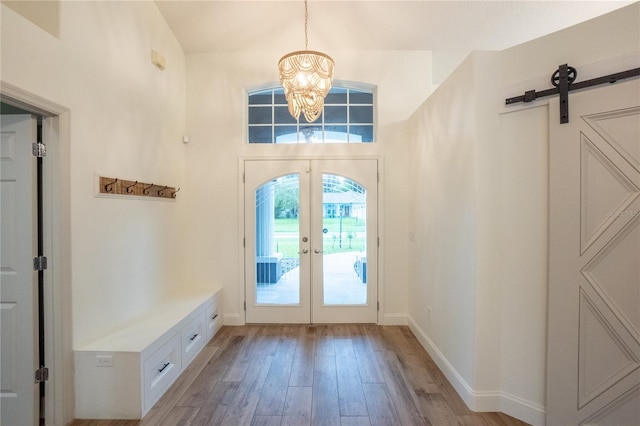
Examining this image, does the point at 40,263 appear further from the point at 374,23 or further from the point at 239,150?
the point at 374,23

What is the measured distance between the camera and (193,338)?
9.53ft

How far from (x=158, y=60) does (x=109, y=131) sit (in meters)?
1.17

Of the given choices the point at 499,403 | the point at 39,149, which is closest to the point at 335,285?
the point at 499,403

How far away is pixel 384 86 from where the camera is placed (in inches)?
146

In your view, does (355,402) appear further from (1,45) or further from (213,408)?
(1,45)

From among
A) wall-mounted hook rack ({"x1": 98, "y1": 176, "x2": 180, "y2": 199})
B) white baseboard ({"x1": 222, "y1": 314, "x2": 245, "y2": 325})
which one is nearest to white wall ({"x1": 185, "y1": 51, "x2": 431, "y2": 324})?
white baseboard ({"x1": 222, "y1": 314, "x2": 245, "y2": 325})

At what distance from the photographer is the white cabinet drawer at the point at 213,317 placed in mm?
3279

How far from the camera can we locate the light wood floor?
203cm

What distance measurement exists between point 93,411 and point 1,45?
94.1 inches

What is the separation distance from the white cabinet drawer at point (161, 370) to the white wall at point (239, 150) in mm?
1226

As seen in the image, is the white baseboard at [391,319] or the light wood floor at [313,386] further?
the white baseboard at [391,319]

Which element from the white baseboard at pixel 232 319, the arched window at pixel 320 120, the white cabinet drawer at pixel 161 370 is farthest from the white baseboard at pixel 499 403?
the arched window at pixel 320 120

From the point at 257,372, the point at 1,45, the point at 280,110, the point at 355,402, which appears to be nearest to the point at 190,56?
the point at 280,110

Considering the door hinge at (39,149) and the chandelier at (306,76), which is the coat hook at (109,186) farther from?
the chandelier at (306,76)
